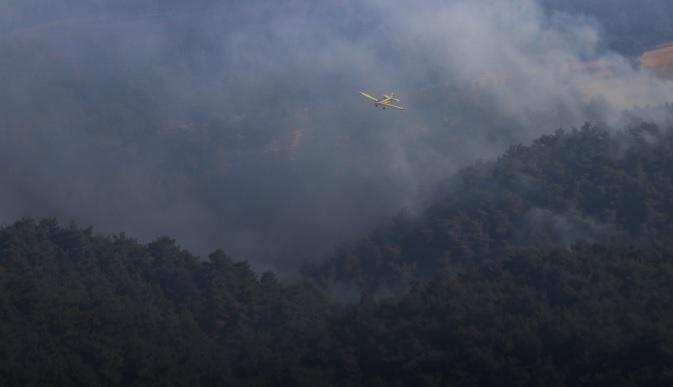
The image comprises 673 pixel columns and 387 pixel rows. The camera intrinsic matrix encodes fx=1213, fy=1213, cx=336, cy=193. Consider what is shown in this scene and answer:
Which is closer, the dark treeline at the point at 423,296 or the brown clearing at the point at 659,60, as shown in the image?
the dark treeline at the point at 423,296

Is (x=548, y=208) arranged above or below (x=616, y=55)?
below

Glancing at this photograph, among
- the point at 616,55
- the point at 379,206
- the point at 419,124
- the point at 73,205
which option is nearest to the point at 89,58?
the point at 73,205

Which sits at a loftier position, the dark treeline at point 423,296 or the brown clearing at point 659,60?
the brown clearing at point 659,60

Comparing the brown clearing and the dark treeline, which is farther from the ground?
the brown clearing

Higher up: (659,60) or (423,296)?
(659,60)

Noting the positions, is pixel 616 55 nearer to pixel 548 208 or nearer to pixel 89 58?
pixel 548 208

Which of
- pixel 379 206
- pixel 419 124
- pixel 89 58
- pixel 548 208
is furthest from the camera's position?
pixel 89 58

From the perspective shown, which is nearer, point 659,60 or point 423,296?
point 423,296

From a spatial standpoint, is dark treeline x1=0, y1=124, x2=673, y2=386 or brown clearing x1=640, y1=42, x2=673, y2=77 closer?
dark treeline x1=0, y1=124, x2=673, y2=386
